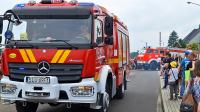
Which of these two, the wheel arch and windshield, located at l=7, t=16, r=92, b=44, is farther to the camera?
the wheel arch

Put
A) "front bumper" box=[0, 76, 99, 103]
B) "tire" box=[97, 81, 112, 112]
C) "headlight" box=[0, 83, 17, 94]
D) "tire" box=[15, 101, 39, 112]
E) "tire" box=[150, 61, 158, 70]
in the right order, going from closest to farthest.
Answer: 1. "front bumper" box=[0, 76, 99, 103]
2. "headlight" box=[0, 83, 17, 94]
3. "tire" box=[97, 81, 112, 112]
4. "tire" box=[15, 101, 39, 112]
5. "tire" box=[150, 61, 158, 70]

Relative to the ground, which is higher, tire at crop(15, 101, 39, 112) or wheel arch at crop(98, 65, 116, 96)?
wheel arch at crop(98, 65, 116, 96)

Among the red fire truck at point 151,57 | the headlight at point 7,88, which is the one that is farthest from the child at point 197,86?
the red fire truck at point 151,57

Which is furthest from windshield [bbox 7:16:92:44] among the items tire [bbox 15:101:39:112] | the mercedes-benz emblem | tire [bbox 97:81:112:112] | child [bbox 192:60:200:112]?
child [bbox 192:60:200:112]

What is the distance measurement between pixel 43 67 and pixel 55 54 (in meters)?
0.41

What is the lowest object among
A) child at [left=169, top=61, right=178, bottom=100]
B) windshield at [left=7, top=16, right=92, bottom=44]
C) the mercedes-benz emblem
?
child at [left=169, top=61, right=178, bottom=100]

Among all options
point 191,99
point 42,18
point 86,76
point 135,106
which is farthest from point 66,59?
point 135,106

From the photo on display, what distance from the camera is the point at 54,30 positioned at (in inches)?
446

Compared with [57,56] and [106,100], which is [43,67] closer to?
[57,56]

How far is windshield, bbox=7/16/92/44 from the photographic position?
36.6ft

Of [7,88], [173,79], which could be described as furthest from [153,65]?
[7,88]

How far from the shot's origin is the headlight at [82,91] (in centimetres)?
1081

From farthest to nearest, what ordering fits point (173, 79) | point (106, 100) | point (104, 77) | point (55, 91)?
point (173, 79), point (106, 100), point (104, 77), point (55, 91)

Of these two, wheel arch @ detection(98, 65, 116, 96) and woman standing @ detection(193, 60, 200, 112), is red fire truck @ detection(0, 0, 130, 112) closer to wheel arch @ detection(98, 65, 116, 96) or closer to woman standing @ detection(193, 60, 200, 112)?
wheel arch @ detection(98, 65, 116, 96)
